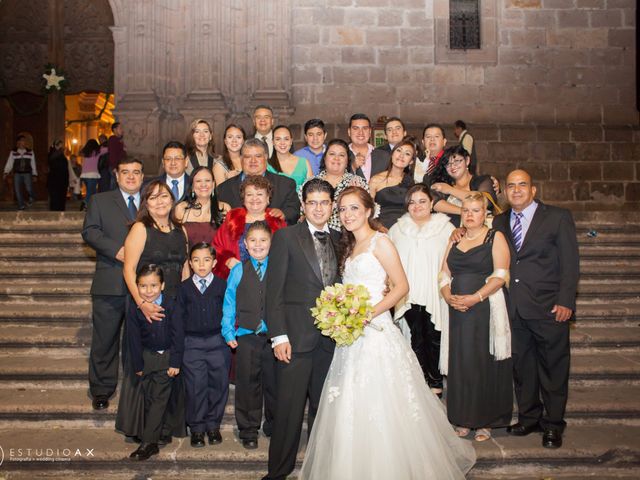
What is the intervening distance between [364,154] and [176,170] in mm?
2133

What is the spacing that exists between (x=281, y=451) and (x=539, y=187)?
978 centimetres

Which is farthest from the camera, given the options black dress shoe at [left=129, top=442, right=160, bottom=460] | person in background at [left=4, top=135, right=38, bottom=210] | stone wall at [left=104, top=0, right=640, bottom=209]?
stone wall at [left=104, top=0, right=640, bottom=209]

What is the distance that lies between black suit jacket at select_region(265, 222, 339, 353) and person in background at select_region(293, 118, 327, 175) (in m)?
2.58

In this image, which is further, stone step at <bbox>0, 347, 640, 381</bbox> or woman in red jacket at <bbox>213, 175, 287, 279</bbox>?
stone step at <bbox>0, 347, 640, 381</bbox>

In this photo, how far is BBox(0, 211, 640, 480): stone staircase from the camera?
4977 mm

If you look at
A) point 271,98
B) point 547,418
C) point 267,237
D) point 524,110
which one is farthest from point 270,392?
point 524,110

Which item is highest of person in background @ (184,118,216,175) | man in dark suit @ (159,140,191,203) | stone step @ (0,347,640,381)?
person in background @ (184,118,216,175)

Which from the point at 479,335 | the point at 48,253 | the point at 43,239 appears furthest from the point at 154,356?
the point at 43,239

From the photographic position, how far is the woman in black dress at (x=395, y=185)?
6.14m

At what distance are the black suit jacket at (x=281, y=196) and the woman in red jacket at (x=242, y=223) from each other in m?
0.48

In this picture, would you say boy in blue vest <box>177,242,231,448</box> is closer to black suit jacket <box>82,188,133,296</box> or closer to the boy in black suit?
the boy in black suit

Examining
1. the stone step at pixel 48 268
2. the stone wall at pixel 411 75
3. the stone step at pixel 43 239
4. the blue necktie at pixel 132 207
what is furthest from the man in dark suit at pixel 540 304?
the stone wall at pixel 411 75

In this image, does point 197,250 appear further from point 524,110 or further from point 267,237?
point 524,110

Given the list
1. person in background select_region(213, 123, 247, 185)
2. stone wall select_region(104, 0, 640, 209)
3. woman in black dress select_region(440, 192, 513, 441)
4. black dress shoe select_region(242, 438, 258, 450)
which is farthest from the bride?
stone wall select_region(104, 0, 640, 209)
